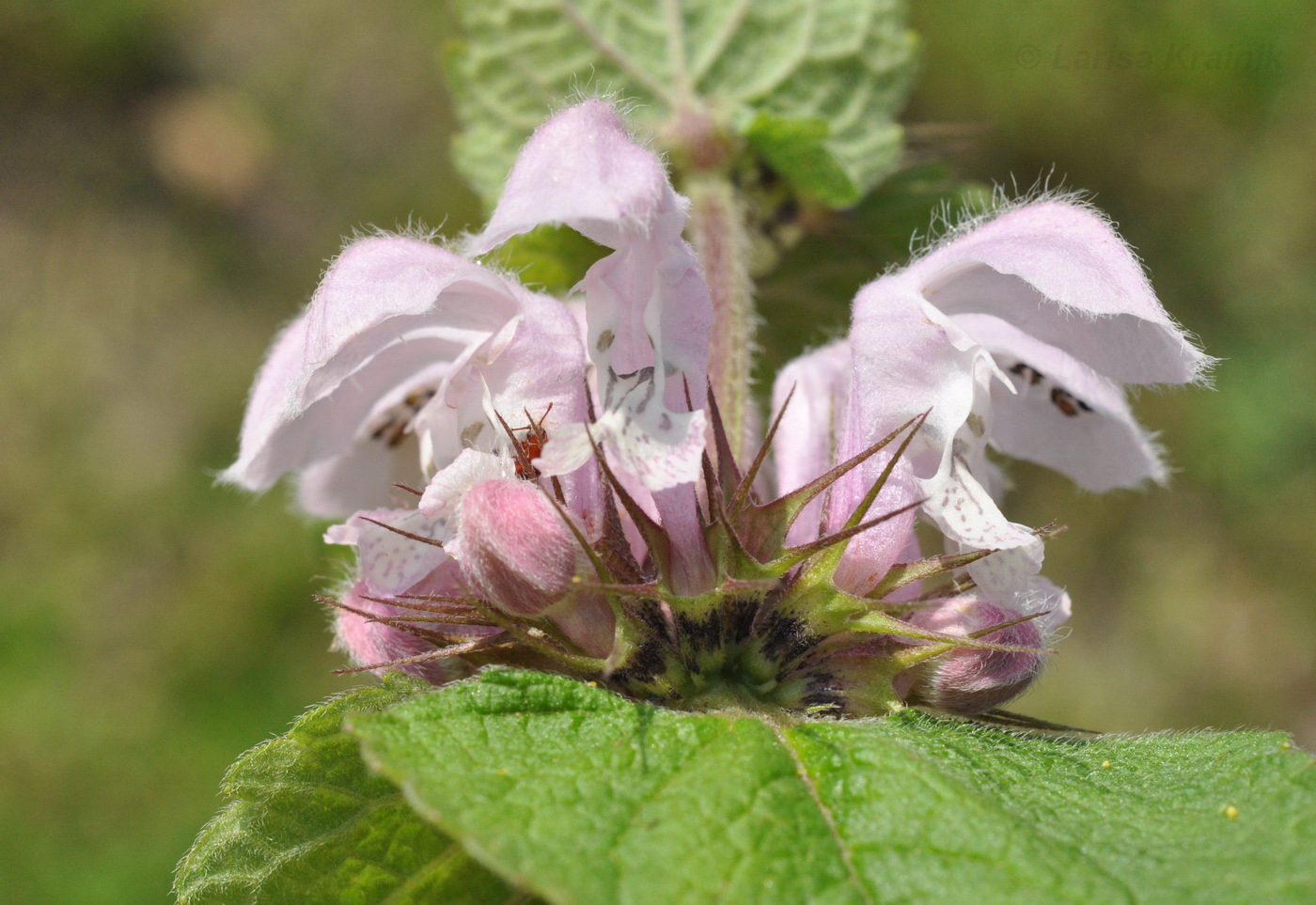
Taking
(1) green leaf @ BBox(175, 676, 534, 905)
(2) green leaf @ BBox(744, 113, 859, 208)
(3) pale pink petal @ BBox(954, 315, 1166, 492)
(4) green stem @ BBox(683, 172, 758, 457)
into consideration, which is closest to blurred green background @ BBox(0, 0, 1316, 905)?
(2) green leaf @ BBox(744, 113, 859, 208)

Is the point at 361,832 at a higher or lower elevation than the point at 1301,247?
lower

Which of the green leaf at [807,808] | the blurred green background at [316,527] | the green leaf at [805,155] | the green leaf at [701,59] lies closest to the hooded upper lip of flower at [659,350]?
the green leaf at [807,808]

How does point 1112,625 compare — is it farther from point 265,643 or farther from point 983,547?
point 983,547

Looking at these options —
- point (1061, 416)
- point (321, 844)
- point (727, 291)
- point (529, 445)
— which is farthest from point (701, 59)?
point (321, 844)

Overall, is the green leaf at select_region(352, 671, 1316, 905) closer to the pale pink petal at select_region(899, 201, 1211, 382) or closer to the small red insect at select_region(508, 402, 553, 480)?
the small red insect at select_region(508, 402, 553, 480)

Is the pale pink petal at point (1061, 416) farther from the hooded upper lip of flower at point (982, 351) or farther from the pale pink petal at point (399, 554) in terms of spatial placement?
the pale pink petal at point (399, 554)

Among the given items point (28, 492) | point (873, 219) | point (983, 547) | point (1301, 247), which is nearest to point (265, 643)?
point (28, 492)

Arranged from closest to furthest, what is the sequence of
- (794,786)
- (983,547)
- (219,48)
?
(794,786) < (983,547) < (219,48)
